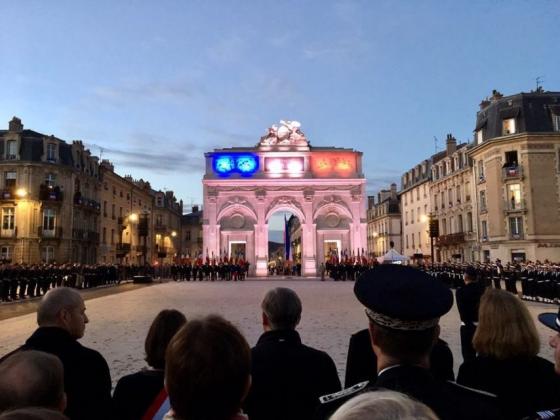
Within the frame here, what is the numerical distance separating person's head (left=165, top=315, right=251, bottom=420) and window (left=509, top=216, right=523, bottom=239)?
39.5 metres

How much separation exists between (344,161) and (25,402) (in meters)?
47.6

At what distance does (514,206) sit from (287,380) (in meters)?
38.8

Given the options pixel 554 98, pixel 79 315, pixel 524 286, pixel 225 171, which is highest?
pixel 554 98

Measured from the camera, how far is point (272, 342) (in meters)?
3.38

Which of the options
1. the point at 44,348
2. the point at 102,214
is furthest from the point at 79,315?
the point at 102,214

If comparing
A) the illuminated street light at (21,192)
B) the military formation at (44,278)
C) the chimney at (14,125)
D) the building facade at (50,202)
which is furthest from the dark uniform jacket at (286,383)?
the chimney at (14,125)

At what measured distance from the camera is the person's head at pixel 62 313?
3402mm

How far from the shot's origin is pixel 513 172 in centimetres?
3675

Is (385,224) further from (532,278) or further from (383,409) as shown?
(383,409)

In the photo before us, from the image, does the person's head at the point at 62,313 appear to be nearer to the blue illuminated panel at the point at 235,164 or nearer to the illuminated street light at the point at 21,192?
the illuminated street light at the point at 21,192

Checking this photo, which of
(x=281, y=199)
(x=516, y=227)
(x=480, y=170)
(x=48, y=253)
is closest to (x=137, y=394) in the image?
(x=516, y=227)

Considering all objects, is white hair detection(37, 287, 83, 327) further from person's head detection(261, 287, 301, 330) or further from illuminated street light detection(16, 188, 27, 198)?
illuminated street light detection(16, 188, 27, 198)

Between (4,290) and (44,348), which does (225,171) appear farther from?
(44,348)

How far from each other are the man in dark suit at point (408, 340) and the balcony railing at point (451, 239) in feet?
148
